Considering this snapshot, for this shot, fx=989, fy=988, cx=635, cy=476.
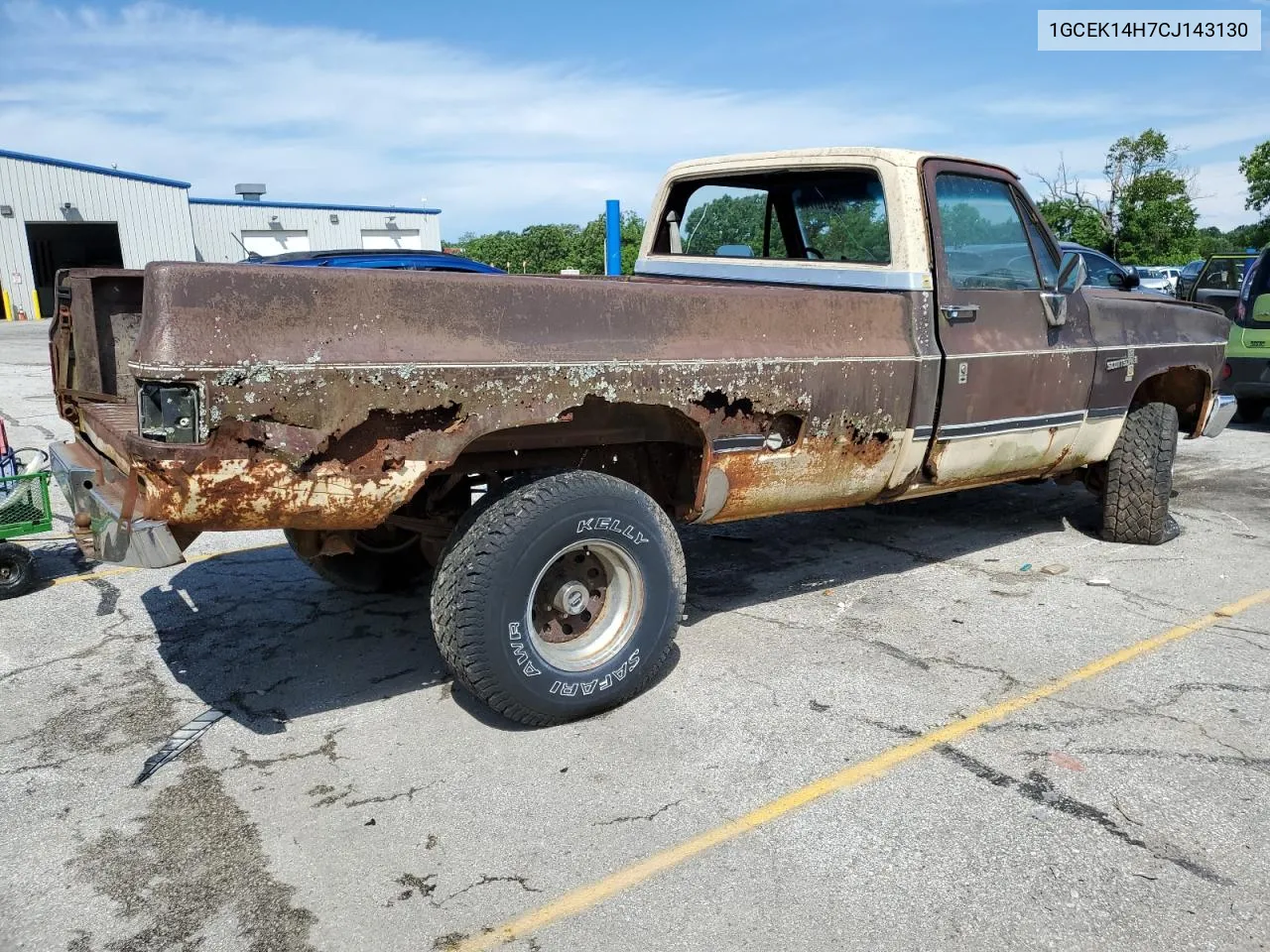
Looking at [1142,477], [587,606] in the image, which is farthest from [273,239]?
[587,606]

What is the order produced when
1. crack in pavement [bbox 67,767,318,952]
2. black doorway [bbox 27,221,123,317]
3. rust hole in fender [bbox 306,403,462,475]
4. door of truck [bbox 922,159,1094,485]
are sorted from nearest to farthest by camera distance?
crack in pavement [bbox 67,767,318,952] < rust hole in fender [bbox 306,403,462,475] < door of truck [bbox 922,159,1094,485] < black doorway [bbox 27,221,123,317]

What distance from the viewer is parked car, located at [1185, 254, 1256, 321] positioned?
11156mm

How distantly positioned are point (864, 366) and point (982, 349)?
0.76m

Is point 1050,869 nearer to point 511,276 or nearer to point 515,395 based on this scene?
point 515,395

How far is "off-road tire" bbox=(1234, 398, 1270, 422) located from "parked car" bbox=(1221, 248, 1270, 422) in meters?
0.11

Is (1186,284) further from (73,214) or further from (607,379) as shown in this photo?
(73,214)

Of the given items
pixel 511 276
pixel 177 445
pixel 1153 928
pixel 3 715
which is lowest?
pixel 1153 928

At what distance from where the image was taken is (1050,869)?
260 cm

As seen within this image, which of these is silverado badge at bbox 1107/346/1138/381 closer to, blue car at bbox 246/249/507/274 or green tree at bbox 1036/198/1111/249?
blue car at bbox 246/249/507/274

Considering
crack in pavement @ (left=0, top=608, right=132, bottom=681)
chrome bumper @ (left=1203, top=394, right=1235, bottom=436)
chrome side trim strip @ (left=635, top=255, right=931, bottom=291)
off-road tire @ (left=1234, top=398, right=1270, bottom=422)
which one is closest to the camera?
crack in pavement @ (left=0, top=608, right=132, bottom=681)

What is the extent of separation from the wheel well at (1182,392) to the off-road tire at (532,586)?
364 centimetres

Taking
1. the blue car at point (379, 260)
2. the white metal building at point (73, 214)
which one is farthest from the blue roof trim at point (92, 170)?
the blue car at point (379, 260)

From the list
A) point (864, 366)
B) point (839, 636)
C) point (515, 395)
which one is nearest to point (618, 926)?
point (515, 395)

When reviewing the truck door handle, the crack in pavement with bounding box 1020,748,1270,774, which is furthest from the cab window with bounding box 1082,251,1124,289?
the crack in pavement with bounding box 1020,748,1270,774
